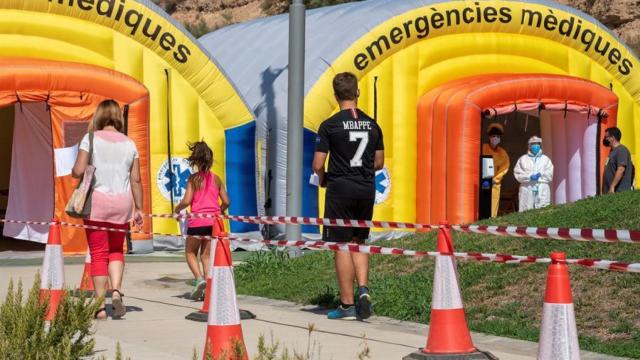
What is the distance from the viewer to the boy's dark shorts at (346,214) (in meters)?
9.29

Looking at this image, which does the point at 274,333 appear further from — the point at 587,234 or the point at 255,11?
the point at 255,11

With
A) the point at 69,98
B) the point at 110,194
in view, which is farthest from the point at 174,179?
the point at 110,194

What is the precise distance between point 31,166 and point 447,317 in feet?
39.1

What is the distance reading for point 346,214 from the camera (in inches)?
370

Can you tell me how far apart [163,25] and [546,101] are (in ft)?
19.0

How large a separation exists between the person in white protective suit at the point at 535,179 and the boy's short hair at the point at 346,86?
8.39 metres

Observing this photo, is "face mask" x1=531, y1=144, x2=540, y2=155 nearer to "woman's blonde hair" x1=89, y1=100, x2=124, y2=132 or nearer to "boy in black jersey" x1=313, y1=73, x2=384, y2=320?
"boy in black jersey" x1=313, y1=73, x2=384, y2=320

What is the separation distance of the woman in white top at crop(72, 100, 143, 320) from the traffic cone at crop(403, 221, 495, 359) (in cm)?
297

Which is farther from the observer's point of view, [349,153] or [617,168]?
[617,168]

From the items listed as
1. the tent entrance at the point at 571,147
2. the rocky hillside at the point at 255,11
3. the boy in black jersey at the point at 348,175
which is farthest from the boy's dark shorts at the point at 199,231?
the rocky hillside at the point at 255,11

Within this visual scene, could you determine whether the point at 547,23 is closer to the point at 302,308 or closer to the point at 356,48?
the point at 356,48

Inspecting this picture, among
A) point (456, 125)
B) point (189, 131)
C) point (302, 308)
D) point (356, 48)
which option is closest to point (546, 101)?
point (456, 125)

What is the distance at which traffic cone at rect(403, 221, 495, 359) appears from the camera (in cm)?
707

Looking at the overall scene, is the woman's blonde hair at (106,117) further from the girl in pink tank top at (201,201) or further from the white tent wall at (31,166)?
the white tent wall at (31,166)
